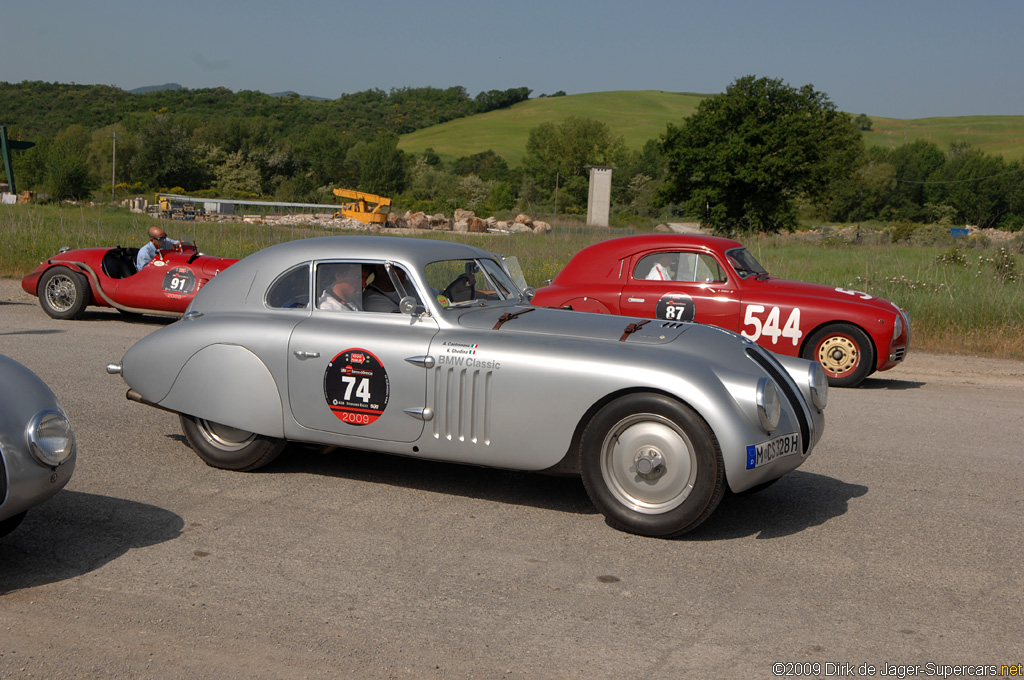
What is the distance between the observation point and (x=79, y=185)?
82.6 metres

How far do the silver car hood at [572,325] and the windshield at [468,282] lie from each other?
15cm

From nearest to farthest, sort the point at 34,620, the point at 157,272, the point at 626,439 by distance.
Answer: the point at 34,620
the point at 626,439
the point at 157,272

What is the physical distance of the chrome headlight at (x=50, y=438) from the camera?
12.5 ft

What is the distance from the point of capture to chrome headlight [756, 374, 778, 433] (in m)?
4.50

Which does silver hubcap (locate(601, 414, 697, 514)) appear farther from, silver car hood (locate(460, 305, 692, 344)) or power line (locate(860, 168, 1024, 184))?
power line (locate(860, 168, 1024, 184))

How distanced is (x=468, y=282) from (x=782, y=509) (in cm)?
242

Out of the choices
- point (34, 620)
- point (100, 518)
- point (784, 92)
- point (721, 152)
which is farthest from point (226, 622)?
point (784, 92)

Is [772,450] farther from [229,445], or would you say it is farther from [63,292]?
[63,292]

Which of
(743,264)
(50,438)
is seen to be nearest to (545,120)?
(743,264)

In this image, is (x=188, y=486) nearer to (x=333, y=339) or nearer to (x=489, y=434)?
(x=333, y=339)

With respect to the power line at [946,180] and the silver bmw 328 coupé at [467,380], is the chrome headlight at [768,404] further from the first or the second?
the power line at [946,180]

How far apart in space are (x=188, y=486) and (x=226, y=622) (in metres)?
2.05

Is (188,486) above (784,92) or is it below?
below

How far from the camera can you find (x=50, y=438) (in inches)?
154
